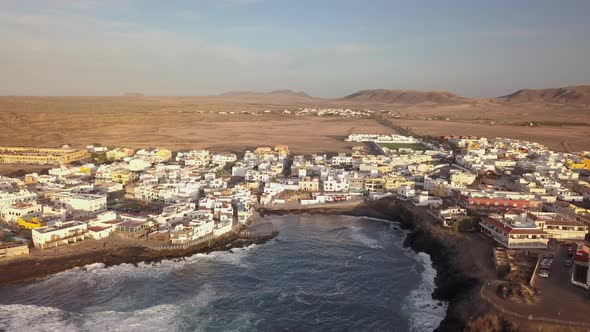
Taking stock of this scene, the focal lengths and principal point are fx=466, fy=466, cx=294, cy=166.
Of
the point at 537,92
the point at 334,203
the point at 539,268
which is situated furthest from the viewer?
the point at 537,92

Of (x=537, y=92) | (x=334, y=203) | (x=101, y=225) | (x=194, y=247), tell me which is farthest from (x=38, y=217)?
(x=537, y=92)

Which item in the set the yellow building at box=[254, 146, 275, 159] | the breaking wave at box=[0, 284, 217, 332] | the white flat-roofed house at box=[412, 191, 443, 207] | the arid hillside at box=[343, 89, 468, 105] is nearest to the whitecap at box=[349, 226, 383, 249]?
the white flat-roofed house at box=[412, 191, 443, 207]

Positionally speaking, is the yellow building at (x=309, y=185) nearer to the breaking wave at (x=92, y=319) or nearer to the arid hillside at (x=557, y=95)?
the breaking wave at (x=92, y=319)

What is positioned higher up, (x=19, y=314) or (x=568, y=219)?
(x=568, y=219)

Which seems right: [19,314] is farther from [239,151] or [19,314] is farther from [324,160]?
[239,151]

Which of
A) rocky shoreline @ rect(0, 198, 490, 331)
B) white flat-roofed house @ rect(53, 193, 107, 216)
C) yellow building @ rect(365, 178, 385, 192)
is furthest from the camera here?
yellow building @ rect(365, 178, 385, 192)

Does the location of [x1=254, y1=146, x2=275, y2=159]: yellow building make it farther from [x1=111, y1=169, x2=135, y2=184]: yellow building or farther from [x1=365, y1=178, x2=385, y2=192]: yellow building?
[x1=365, y1=178, x2=385, y2=192]: yellow building
